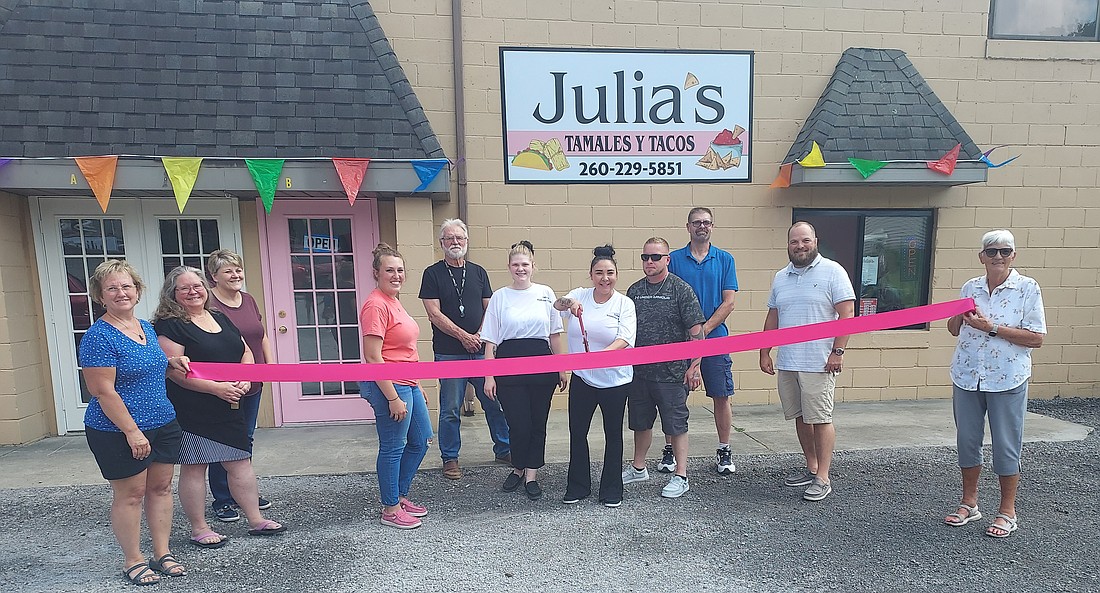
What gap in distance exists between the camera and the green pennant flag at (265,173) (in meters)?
4.48

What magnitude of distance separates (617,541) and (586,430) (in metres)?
0.69

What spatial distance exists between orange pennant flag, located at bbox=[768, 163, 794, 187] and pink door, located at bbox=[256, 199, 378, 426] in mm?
4000

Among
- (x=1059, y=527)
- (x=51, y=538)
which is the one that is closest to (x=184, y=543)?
(x=51, y=538)

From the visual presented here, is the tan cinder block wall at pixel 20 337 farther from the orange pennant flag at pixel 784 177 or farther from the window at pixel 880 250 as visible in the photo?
the window at pixel 880 250

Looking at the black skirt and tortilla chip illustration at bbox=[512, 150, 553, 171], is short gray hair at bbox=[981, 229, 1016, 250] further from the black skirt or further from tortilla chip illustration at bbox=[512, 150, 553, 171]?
tortilla chip illustration at bbox=[512, 150, 553, 171]

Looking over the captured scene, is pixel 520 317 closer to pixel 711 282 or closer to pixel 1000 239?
pixel 711 282

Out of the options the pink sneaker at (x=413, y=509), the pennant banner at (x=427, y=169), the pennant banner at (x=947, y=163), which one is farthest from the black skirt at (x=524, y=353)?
the pennant banner at (x=947, y=163)

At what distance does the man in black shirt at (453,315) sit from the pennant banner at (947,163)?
14.6ft

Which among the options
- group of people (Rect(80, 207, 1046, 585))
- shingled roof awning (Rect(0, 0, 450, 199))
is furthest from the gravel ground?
shingled roof awning (Rect(0, 0, 450, 199))

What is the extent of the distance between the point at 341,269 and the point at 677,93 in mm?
3723

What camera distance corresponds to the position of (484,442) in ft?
15.9

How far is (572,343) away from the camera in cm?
374

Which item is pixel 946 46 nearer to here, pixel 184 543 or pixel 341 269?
pixel 341 269

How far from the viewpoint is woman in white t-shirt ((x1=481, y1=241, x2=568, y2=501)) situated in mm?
3562
